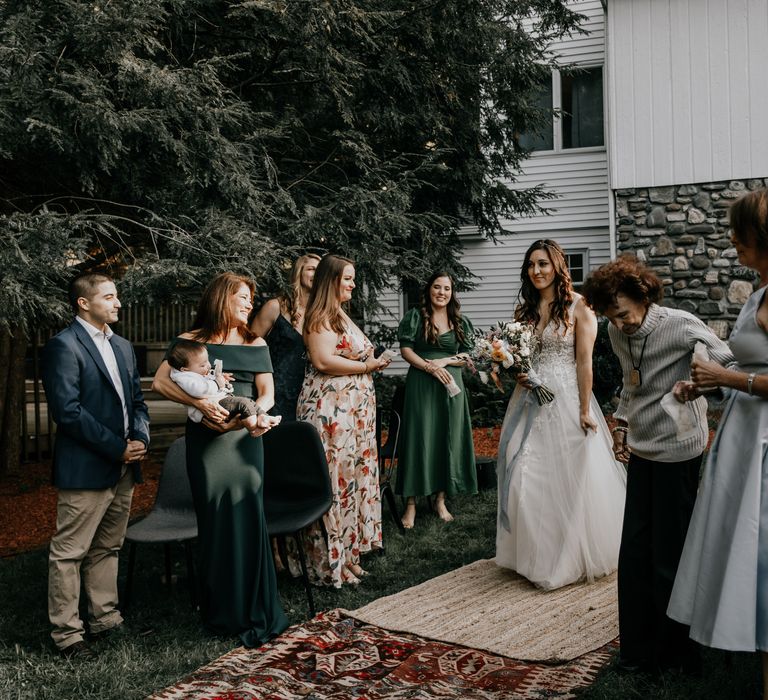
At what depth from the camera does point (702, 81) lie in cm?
1238

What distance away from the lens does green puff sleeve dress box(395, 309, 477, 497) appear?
6.88 metres

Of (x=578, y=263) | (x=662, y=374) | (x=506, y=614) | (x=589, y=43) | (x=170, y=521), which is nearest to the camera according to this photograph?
(x=662, y=374)

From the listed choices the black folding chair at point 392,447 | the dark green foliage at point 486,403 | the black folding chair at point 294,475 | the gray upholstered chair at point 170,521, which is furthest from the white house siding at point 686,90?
the gray upholstered chair at point 170,521

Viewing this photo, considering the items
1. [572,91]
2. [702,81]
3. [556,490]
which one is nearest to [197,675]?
[556,490]

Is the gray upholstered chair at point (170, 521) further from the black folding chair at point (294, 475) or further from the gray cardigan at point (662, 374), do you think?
the gray cardigan at point (662, 374)

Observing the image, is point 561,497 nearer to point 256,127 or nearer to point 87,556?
point 87,556

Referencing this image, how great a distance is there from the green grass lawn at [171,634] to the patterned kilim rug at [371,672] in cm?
18

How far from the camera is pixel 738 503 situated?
301 cm

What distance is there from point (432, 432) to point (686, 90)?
27.7 feet

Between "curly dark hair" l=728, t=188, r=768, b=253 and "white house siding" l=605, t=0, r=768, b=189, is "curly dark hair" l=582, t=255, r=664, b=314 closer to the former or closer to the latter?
"curly dark hair" l=728, t=188, r=768, b=253

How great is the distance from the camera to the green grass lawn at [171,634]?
366 centimetres

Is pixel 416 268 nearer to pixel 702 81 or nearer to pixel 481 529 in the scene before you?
pixel 481 529

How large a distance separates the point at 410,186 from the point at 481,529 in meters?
3.46

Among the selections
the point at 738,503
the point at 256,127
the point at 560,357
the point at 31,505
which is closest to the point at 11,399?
the point at 31,505
